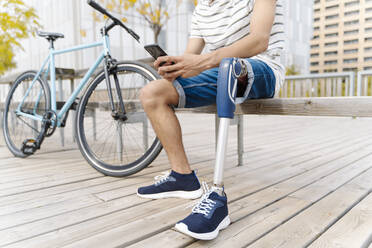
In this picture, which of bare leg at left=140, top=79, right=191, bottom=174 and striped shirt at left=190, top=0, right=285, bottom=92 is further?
striped shirt at left=190, top=0, right=285, bottom=92

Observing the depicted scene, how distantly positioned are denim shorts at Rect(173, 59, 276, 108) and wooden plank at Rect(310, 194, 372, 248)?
62cm

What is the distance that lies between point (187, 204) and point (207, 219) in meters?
0.32

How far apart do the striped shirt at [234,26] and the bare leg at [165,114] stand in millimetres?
435

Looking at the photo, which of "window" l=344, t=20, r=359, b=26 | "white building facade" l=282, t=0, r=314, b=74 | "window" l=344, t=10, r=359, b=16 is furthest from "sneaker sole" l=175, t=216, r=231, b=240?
"white building facade" l=282, t=0, r=314, b=74

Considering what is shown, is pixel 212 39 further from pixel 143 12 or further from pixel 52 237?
pixel 143 12

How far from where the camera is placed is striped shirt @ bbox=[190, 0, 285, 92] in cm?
144

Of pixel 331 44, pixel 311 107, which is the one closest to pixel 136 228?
pixel 311 107

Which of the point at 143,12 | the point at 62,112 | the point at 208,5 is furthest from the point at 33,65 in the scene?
the point at 208,5

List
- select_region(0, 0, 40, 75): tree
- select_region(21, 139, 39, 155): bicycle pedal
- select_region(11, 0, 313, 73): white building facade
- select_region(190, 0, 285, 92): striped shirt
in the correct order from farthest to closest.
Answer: select_region(11, 0, 313, 73): white building facade
select_region(0, 0, 40, 75): tree
select_region(21, 139, 39, 155): bicycle pedal
select_region(190, 0, 285, 92): striped shirt

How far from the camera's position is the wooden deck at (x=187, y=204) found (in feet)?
3.31

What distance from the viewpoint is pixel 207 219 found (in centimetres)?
100

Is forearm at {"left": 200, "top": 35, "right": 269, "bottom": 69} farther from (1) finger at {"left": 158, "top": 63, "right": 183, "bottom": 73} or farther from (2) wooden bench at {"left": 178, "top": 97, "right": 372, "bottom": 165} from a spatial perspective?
(2) wooden bench at {"left": 178, "top": 97, "right": 372, "bottom": 165}

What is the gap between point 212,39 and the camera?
63.0 inches

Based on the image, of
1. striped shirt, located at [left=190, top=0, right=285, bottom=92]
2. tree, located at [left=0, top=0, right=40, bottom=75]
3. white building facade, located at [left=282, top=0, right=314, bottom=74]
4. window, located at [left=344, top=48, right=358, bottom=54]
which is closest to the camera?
striped shirt, located at [left=190, top=0, right=285, bottom=92]
